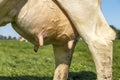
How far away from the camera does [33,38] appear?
3.97 m

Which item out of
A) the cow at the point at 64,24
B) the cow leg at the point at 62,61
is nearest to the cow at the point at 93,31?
the cow at the point at 64,24

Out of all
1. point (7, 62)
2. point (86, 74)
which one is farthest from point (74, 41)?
point (7, 62)

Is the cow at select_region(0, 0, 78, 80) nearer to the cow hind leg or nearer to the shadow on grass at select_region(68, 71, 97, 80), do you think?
the cow hind leg

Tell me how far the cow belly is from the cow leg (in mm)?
309

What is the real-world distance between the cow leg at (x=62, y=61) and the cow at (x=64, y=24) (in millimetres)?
125

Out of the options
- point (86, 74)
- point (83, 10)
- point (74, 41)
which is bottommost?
point (86, 74)

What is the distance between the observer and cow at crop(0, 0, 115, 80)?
3.62 metres

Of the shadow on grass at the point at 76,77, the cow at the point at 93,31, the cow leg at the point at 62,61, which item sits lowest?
the shadow on grass at the point at 76,77

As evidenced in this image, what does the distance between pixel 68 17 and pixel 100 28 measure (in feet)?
0.98

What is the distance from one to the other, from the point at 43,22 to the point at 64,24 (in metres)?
0.20

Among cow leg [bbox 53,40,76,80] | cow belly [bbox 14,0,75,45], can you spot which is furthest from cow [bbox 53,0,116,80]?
cow leg [bbox 53,40,76,80]

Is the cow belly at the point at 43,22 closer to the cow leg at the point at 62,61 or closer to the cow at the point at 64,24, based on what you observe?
the cow at the point at 64,24

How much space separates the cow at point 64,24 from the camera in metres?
3.62

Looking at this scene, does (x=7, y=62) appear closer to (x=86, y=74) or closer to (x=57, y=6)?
(x=86, y=74)
